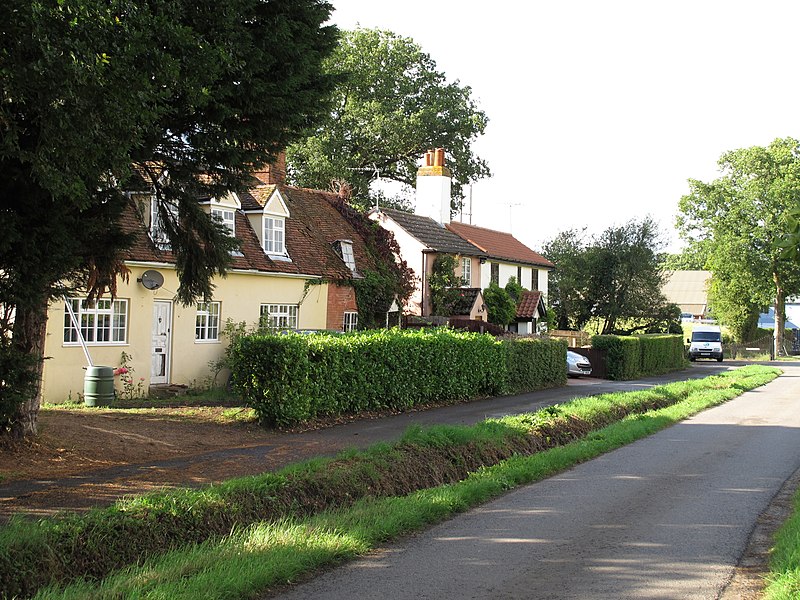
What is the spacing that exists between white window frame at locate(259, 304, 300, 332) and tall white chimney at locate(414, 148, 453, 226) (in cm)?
1622

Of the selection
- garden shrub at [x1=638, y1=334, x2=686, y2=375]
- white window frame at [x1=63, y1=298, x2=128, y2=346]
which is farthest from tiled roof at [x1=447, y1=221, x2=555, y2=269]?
white window frame at [x1=63, y1=298, x2=128, y2=346]

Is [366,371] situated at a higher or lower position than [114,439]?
higher

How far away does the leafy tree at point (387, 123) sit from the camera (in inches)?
1836

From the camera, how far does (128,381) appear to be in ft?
70.1

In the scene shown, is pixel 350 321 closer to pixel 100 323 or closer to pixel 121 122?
pixel 100 323

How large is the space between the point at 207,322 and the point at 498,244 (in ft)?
80.7

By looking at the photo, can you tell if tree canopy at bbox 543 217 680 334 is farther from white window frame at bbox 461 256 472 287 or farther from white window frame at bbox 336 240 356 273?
white window frame at bbox 336 240 356 273

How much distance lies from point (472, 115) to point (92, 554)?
A: 147 feet

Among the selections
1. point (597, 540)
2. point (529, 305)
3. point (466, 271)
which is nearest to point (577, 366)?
point (466, 271)

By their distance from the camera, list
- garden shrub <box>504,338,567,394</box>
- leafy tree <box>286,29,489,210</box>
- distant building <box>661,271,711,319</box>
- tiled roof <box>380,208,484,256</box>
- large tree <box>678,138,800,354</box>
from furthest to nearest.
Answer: distant building <box>661,271,711,319</box>, large tree <box>678,138,800,354</box>, leafy tree <box>286,29,489,210</box>, tiled roof <box>380,208,484,256</box>, garden shrub <box>504,338,567,394</box>

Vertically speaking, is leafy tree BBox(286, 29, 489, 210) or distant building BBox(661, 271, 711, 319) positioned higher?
leafy tree BBox(286, 29, 489, 210)

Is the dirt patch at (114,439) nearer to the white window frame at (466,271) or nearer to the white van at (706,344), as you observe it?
the white window frame at (466,271)

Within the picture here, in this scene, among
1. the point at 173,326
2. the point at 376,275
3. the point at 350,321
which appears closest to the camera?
the point at 173,326

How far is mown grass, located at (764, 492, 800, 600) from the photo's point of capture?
21.4ft
